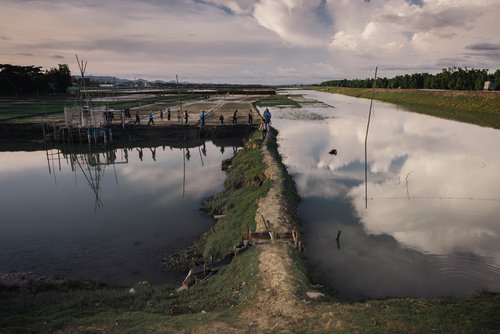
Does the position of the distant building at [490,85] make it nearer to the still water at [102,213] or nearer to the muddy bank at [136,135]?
the muddy bank at [136,135]

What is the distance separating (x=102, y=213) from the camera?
574 inches

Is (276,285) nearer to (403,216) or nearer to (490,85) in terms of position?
(403,216)

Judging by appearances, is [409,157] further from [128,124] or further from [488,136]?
[128,124]

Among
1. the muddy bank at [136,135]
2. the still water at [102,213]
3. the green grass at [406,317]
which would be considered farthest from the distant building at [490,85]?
the green grass at [406,317]

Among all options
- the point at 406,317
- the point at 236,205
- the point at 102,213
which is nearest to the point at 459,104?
the point at 236,205

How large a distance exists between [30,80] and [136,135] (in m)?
43.8

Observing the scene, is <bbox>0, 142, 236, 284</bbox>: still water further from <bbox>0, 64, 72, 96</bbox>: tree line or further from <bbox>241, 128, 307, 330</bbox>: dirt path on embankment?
<bbox>0, 64, 72, 96</bbox>: tree line

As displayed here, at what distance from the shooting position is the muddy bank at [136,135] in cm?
2980

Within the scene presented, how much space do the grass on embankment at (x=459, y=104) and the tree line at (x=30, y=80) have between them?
6471 cm

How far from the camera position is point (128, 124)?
32438 millimetres

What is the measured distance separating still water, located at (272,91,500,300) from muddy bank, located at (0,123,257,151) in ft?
30.1

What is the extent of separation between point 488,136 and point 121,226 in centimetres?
2952

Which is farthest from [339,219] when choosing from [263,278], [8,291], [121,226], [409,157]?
[409,157]

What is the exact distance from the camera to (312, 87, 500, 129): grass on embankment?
1653 inches
